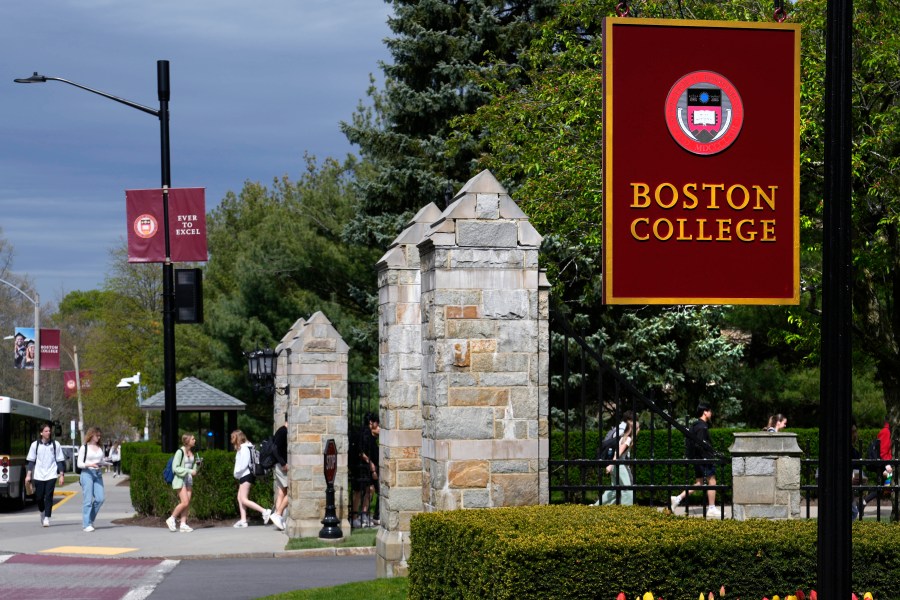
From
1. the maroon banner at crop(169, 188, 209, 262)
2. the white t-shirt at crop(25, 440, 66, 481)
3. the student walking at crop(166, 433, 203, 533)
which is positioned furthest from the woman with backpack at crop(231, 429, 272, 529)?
the white t-shirt at crop(25, 440, 66, 481)

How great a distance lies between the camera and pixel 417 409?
13.3m

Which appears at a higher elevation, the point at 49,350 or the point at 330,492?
the point at 49,350

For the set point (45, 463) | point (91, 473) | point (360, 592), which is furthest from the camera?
point (45, 463)

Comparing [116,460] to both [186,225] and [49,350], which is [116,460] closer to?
[49,350]

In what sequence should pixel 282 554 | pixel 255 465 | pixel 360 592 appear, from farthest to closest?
1. pixel 255 465
2. pixel 282 554
3. pixel 360 592

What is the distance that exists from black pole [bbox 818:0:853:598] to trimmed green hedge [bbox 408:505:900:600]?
106 inches

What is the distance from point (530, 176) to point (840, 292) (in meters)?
20.3

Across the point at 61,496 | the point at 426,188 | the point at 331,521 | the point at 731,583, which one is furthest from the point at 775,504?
the point at 61,496

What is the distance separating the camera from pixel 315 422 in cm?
1928

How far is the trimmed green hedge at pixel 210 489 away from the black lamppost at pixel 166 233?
126 cm

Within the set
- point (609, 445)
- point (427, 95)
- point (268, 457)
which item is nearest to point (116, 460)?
point (427, 95)

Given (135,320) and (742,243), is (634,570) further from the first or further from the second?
(135,320)

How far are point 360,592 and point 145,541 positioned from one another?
8302mm

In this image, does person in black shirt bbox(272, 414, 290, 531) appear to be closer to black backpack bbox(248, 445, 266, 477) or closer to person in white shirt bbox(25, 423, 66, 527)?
black backpack bbox(248, 445, 266, 477)
